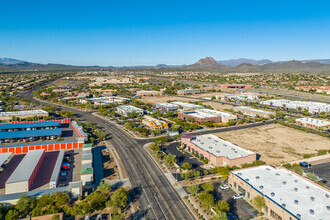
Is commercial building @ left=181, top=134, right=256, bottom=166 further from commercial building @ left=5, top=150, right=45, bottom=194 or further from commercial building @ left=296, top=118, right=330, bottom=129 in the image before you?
commercial building @ left=296, top=118, right=330, bottom=129

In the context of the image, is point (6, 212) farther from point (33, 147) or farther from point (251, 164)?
point (251, 164)

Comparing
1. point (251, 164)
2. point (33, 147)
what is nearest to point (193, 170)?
point (251, 164)

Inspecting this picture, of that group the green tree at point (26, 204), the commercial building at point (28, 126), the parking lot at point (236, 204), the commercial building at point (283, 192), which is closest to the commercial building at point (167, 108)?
the commercial building at point (28, 126)

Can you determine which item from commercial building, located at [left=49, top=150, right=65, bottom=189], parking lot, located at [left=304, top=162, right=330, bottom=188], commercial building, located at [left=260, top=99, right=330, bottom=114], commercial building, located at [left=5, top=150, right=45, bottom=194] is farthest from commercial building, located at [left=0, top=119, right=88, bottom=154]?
commercial building, located at [left=260, top=99, right=330, bottom=114]

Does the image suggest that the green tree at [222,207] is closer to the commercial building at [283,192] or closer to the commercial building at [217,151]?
the commercial building at [283,192]

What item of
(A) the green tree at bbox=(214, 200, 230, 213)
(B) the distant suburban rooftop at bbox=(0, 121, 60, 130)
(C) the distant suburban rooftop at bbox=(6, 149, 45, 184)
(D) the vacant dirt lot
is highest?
(C) the distant suburban rooftop at bbox=(6, 149, 45, 184)

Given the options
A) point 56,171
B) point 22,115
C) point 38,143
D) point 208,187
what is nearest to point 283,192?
point 208,187

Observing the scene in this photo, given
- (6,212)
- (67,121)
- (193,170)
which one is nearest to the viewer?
(6,212)
